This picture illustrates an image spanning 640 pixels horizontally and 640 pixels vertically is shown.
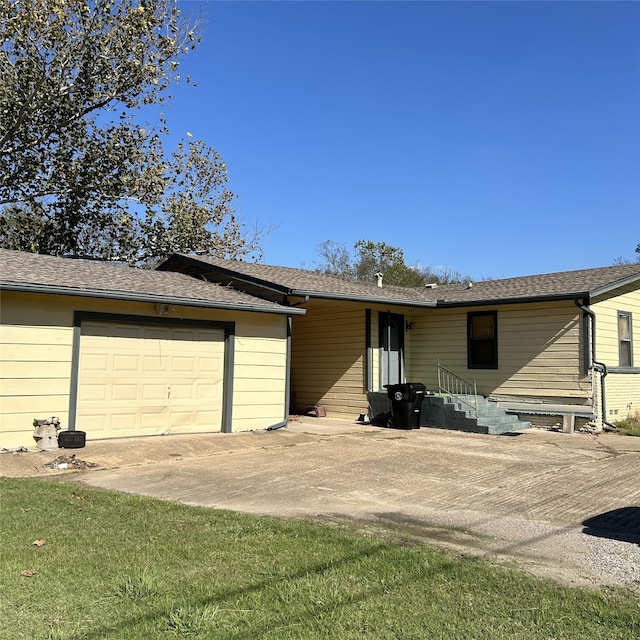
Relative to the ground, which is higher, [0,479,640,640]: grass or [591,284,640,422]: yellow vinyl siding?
[591,284,640,422]: yellow vinyl siding

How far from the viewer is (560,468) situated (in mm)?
8883

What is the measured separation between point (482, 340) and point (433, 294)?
2.64 meters

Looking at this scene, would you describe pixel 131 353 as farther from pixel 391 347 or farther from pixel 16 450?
pixel 391 347

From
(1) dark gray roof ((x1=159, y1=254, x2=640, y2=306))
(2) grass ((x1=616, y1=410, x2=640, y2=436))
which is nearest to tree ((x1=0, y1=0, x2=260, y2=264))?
(1) dark gray roof ((x1=159, y1=254, x2=640, y2=306))

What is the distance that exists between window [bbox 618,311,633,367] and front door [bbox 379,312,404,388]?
5.53 m

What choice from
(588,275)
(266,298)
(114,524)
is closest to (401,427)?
(266,298)

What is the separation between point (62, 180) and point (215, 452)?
1474cm

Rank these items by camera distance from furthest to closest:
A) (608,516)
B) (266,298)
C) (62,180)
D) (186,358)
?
(62,180) < (266,298) < (186,358) < (608,516)

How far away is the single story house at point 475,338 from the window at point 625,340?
3cm

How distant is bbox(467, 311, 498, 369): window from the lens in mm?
15531

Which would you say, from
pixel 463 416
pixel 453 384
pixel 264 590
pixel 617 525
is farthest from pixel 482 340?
pixel 264 590

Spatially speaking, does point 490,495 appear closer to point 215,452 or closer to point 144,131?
point 215,452

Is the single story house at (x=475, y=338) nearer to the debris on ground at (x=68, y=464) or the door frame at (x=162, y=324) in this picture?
the door frame at (x=162, y=324)

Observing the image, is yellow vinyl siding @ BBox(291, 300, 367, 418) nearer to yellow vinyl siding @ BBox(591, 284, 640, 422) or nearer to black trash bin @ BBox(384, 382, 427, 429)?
black trash bin @ BBox(384, 382, 427, 429)
